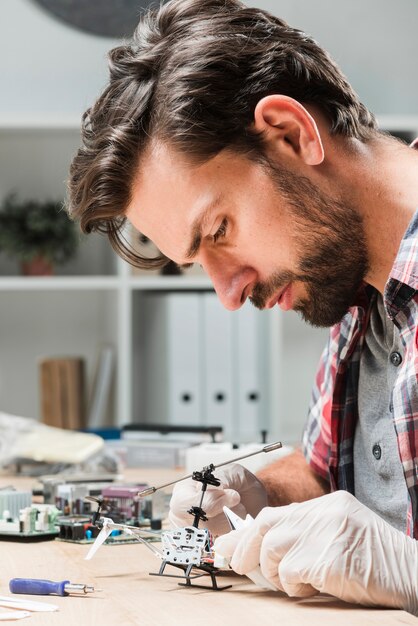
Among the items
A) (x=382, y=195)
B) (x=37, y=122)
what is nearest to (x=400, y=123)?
(x=37, y=122)

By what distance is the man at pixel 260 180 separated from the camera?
3.88 feet

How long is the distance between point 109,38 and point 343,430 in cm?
266

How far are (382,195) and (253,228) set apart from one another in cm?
19

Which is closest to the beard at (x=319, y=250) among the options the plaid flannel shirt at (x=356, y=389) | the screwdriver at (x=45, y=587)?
the plaid flannel shirt at (x=356, y=389)

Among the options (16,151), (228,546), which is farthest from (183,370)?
(228,546)

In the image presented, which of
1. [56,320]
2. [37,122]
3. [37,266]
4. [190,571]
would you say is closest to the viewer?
[190,571]

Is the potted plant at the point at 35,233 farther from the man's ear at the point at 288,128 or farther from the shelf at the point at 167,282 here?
the man's ear at the point at 288,128

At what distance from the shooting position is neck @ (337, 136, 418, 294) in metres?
1.25

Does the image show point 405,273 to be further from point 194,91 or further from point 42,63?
point 42,63

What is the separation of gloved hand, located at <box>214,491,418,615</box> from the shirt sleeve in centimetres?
50

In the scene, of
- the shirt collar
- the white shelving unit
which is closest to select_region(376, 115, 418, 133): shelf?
the white shelving unit

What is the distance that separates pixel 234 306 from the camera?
125 cm

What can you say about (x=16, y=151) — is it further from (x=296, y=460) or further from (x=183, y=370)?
(x=296, y=460)

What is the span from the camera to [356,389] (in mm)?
1438
